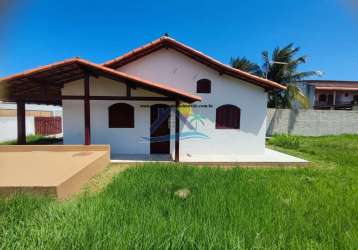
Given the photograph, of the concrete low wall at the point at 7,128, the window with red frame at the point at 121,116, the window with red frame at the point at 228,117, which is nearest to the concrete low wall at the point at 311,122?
the window with red frame at the point at 228,117

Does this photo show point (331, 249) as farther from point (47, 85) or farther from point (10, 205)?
point (47, 85)

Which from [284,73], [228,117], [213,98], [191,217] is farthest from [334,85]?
[191,217]

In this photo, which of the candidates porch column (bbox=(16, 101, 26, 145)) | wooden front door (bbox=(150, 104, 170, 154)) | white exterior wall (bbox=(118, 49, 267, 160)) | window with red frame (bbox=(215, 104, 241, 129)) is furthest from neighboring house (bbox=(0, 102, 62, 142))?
window with red frame (bbox=(215, 104, 241, 129))

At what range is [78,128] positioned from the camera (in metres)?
9.84

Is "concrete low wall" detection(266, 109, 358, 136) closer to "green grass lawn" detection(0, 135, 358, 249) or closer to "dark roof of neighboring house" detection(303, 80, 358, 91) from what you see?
"green grass lawn" detection(0, 135, 358, 249)

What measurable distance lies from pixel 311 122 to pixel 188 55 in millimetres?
14350

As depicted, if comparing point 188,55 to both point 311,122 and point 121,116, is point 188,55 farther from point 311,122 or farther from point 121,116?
point 311,122

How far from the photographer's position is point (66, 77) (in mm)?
9211

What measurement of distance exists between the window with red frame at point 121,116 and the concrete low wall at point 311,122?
12914 millimetres

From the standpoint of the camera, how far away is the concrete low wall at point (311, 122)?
18016mm

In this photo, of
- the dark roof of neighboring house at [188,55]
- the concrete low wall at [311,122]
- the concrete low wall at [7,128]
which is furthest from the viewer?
the concrete low wall at [311,122]

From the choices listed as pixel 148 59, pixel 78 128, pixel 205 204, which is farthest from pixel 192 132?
pixel 205 204

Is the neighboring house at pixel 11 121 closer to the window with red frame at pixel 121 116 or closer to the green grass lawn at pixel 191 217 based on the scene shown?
the window with red frame at pixel 121 116

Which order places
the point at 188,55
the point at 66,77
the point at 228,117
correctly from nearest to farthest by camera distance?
the point at 66,77 < the point at 188,55 < the point at 228,117
